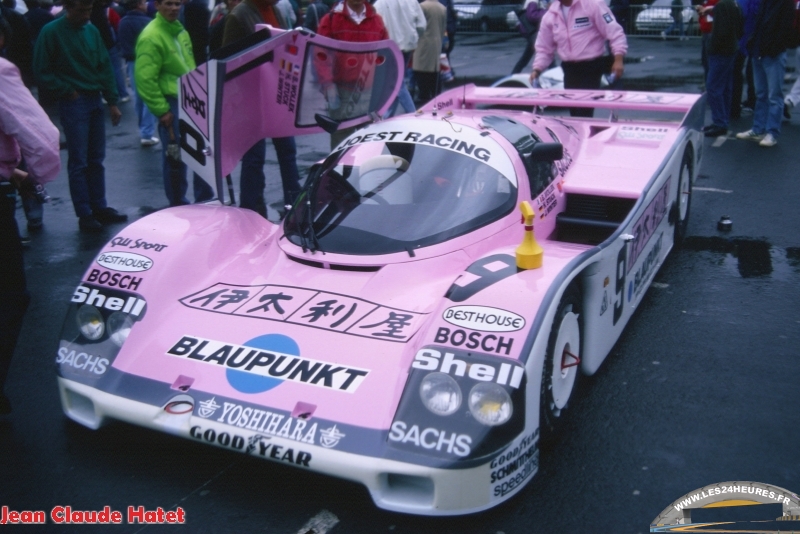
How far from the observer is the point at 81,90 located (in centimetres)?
608

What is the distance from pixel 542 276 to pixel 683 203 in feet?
9.19

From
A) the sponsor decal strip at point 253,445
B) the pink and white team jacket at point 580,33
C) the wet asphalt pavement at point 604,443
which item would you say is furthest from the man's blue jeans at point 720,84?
the sponsor decal strip at point 253,445

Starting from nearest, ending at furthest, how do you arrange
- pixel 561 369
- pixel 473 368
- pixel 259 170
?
1. pixel 473 368
2. pixel 561 369
3. pixel 259 170

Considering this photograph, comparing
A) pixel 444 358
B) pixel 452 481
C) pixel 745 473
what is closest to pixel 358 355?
pixel 444 358

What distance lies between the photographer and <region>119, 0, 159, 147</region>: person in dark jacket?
8.63m

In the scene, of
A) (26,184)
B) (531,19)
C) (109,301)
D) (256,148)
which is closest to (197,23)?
(256,148)

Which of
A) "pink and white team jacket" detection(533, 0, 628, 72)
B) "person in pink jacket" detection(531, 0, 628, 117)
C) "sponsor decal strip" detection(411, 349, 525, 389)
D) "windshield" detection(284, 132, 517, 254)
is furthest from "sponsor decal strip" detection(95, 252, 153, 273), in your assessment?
"pink and white team jacket" detection(533, 0, 628, 72)

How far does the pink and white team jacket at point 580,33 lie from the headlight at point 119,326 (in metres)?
4.71

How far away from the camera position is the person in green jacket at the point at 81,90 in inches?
233

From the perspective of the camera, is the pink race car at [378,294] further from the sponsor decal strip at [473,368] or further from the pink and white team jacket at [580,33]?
the pink and white team jacket at [580,33]

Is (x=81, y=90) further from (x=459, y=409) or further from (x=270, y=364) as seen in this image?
(x=459, y=409)

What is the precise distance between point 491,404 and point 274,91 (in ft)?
9.04

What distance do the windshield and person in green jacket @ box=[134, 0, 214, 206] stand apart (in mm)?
2287

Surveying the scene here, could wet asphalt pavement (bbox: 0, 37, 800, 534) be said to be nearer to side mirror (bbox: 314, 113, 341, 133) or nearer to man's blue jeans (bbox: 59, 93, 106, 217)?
man's blue jeans (bbox: 59, 93, 106, 217)
